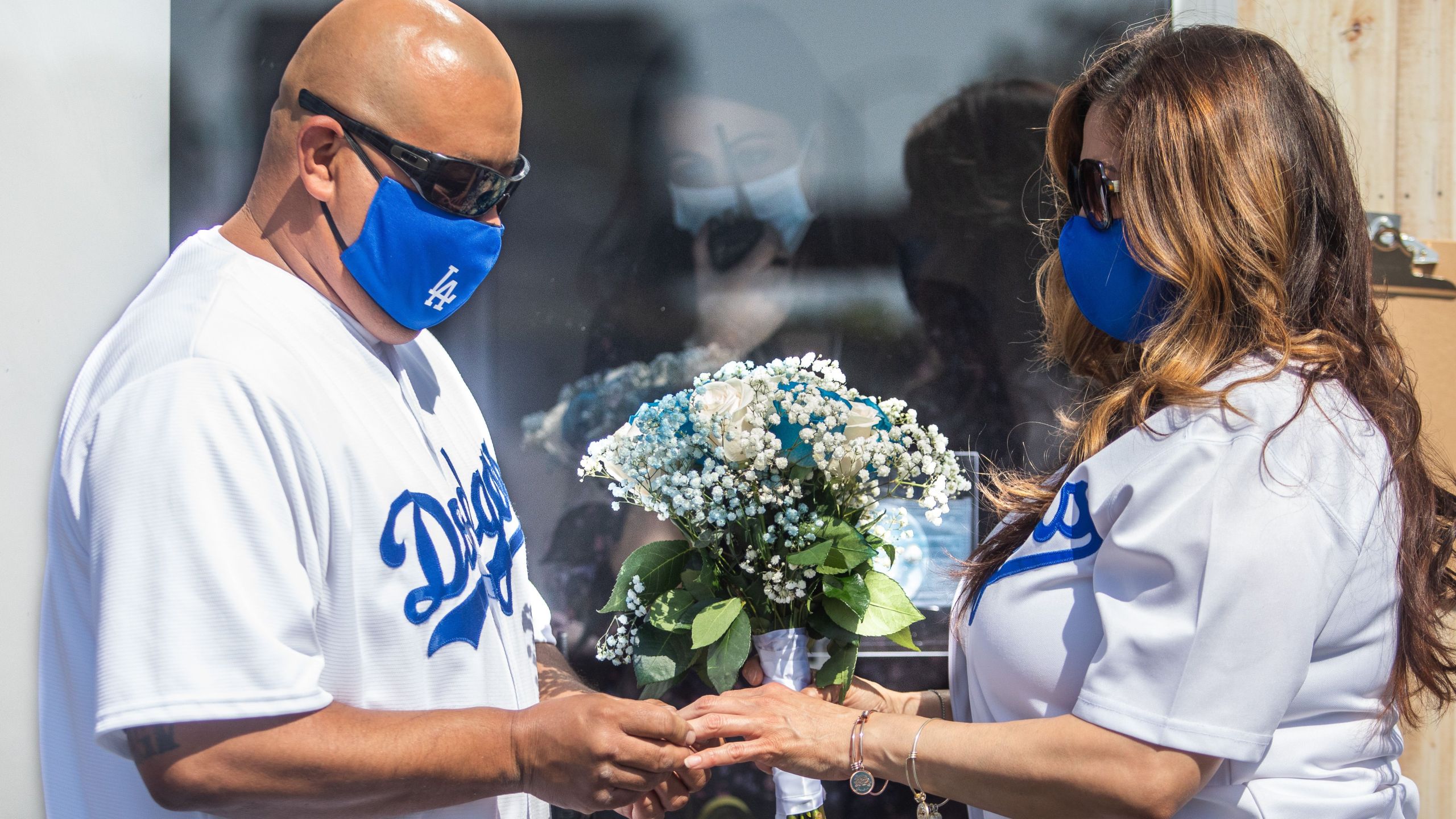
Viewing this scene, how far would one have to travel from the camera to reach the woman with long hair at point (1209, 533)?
137 centimetres

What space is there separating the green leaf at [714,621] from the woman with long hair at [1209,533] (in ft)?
0.47

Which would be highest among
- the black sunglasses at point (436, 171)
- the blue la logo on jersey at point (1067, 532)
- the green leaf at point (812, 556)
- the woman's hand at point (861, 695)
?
the black sunglasses at point (436, 171)

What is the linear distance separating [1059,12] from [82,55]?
8.32ft

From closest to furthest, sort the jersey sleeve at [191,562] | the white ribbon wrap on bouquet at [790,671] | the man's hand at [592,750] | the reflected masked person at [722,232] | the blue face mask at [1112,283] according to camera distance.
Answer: the jersey sleeve at [191,562] → the man's hand at [592,750] → the blue face mask at [1112,283] → the white ribbon wrap on bouquet at [790,671] → the reflected masked person at [722,232]

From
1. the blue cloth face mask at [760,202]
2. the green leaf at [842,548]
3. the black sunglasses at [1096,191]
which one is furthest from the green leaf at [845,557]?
the blue cloth face mask at [760,202]

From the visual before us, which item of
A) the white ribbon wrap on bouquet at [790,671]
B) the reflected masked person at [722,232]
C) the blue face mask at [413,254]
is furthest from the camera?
the reflected masked person at [722,232]

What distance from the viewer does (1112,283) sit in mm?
1707

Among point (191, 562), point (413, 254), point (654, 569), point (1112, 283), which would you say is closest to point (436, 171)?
point (413, 254)

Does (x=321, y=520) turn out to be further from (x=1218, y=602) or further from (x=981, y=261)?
(x=981, y=261)

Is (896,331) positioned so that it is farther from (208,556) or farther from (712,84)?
(208,556)

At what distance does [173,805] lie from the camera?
4.07 ft

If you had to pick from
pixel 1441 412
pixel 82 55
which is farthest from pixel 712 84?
pixel 1441 412

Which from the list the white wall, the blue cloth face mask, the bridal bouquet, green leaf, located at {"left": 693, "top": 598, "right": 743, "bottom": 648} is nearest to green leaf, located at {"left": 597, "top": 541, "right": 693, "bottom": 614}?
the bridal bouquet

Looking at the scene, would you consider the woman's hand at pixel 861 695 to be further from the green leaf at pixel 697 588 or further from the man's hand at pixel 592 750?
the man's hand at pixel 592 750
